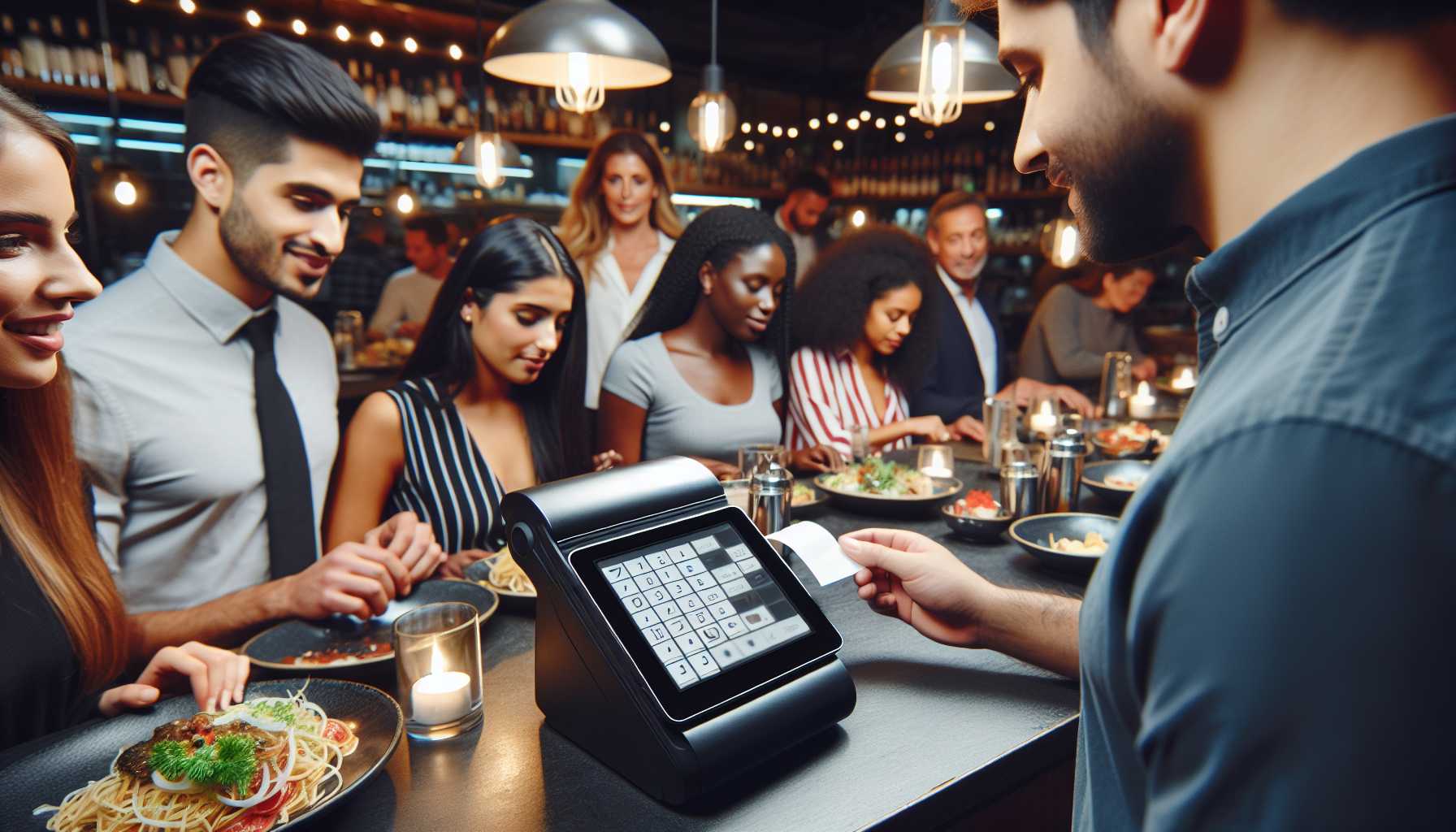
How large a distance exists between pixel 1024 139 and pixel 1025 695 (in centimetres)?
74

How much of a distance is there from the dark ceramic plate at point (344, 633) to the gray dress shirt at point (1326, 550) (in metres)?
1.07

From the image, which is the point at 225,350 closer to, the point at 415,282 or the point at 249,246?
the point at 249,246

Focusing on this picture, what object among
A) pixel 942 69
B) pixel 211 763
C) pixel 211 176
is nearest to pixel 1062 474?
pixel 942 69

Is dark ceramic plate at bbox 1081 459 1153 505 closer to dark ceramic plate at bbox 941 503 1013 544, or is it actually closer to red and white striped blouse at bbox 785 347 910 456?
dark ceramic plate at bbox 941 503 1013 544

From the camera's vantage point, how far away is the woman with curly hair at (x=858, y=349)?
11.2 ft

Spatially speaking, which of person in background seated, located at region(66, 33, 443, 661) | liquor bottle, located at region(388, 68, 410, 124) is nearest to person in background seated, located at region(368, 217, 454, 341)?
liquor bottle, located at region(388, 68, 410, 124)

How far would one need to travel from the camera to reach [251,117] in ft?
6.00

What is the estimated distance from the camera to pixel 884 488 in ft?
7.18

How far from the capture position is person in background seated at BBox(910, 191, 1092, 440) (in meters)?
3.82

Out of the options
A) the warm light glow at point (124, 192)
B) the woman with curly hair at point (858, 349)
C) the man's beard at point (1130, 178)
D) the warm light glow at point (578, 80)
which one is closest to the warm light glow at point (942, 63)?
Answer: the warm light glow at point (578, 80)

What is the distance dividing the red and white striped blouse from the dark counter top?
6.95ft

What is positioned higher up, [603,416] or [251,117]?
[251,117]

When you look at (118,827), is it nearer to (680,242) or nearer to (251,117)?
(251,117)

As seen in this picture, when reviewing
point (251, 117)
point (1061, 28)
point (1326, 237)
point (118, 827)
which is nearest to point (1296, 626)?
point (1326, 237)
